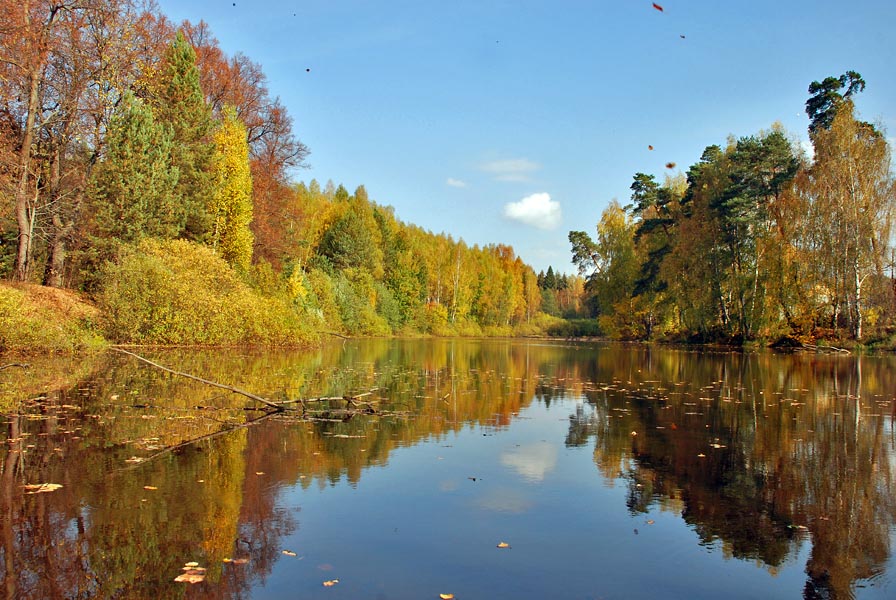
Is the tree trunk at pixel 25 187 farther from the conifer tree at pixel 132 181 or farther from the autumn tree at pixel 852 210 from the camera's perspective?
the autumn tree at pixel 852 210

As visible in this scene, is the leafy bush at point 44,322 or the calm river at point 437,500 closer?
the calm river at point 437,500

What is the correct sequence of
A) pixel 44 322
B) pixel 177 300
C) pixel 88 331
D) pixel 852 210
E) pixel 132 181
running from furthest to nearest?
pixel 852 210 < pixel 132 181 < pixel 177 300 < pixel 88 331 < pixel 44 322

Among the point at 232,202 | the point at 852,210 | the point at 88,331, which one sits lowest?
the point at 88,331

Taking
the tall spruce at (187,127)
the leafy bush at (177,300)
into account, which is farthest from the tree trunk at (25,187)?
the tall spruce at (187,127)

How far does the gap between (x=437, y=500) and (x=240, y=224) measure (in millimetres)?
29877

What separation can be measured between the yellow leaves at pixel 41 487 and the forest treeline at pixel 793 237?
40.5 meters

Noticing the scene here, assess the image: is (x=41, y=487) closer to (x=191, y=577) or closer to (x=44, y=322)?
(x=191, y=577)

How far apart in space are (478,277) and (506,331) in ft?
29.4

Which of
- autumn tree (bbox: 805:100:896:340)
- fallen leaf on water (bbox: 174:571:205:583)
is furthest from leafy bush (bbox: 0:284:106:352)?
autumn tree (bbox: 805:100:896:340)

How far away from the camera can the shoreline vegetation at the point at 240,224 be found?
2323 centimetres

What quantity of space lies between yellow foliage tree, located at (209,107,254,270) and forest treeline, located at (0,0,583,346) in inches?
2.8

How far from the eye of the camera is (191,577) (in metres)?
4.07

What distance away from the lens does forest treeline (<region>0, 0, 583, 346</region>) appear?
2248 centimetres

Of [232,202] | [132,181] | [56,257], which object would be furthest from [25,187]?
[232,202]
